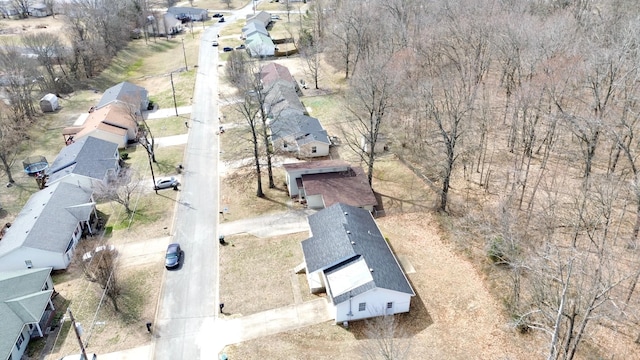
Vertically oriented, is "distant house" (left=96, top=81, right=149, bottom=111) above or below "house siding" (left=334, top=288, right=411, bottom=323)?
above

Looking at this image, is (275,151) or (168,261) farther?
(275,151)

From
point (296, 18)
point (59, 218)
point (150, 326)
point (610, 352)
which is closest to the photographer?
point (610, 352)

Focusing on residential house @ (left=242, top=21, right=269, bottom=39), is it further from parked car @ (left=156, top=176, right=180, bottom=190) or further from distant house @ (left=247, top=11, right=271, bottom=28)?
parked car @ (left=156, top=176, right=180, bottom=190)

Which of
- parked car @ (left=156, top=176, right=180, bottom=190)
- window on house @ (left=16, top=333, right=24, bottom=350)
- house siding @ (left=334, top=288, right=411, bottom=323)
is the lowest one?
window on house @ (left=16, top=333, right=24, bottom=350)

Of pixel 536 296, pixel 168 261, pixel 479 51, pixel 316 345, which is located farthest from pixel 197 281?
pixel 479 51

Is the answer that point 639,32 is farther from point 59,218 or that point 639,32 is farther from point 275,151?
point 59,218

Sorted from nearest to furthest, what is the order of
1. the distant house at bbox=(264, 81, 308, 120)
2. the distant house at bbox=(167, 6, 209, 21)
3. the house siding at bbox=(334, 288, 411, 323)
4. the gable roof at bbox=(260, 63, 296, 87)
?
the house siding at bbox=(334, 288, 411, 323)
the distant house at bbox=(264, 81, 308, 120)
the gable roof at bbox=(260, 63, 296, 87)
the distant house at bbox=(167, 6, 209, 21)

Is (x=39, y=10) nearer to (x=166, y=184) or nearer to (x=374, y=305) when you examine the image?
(x=166, y=184)

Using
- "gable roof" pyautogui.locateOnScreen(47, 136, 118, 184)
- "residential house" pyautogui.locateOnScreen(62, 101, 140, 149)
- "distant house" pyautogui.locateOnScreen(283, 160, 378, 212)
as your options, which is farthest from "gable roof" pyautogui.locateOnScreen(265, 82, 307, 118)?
"gable roof" pyautogui.locateOnScreen(47, 136, 118, 184)
